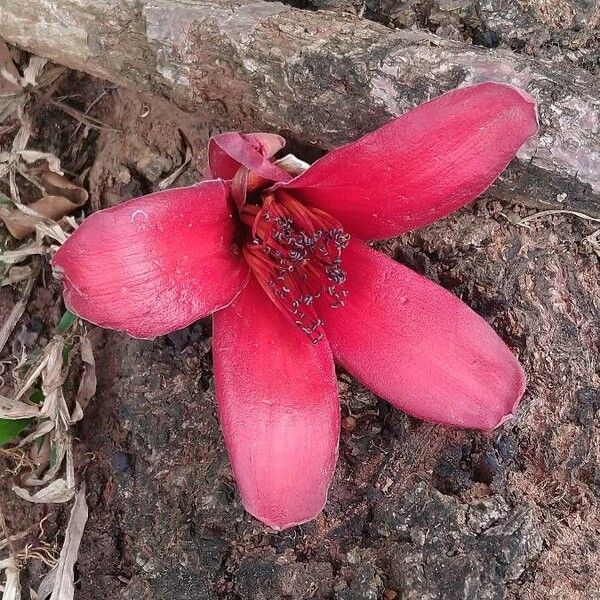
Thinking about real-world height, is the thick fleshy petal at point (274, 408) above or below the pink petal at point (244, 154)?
below

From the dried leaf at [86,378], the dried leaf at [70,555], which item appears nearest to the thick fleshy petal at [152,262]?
the dried leaf at [86,378]

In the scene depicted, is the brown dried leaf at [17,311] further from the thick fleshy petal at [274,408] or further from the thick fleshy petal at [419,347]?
the thick fleshy petal at [419,347]

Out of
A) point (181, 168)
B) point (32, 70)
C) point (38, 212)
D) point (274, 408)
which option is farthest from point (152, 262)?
point (32, 70)

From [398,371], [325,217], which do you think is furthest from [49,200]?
[398,371]

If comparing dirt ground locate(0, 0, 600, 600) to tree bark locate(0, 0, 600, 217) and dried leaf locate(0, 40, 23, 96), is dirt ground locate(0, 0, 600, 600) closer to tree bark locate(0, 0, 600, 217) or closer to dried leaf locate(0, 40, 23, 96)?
tree bark locate(0, 0, 600, 217)

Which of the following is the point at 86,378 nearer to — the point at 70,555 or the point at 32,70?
the point at 70,555

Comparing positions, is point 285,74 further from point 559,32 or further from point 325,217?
point 559,32
